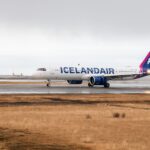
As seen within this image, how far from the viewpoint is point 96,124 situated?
1077 inches

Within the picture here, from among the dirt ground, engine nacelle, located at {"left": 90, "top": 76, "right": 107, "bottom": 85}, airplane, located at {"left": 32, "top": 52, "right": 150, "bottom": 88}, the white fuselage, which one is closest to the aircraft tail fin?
airplane, located at {"left": 32, "top": 52, "right": 150, "bottom": 88}

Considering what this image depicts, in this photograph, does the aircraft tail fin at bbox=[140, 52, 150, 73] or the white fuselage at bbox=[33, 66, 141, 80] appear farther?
the aircraft tail fin at bbox=[140, 52, 150, 73]

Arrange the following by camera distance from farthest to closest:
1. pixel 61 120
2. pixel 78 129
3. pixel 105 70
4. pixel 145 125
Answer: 1. pixel 105 70
2. pixel 61 120
3. pixel 145 125
4. pixel 78 129

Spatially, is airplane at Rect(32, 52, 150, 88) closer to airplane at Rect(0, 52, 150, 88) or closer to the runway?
airplane at Rect(0, 52, 150, 88)

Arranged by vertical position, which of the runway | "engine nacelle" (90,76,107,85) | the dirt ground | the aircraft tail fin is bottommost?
the dirt ground

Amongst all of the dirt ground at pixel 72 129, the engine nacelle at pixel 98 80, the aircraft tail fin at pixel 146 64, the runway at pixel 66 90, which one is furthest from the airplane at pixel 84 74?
the dirt ground at pixel 72 129

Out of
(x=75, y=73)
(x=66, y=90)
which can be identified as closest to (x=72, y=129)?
(x=66, y=90)

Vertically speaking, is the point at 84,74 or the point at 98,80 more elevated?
the point at 84,74

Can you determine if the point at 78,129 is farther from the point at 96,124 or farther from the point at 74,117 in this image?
the point at 74,117

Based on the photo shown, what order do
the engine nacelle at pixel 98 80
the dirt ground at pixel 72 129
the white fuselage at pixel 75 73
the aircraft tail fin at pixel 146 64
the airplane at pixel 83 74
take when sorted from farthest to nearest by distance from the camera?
the aircraft tail fin at pixel 146 64, the white fuselage at pixel 75 73, the airplane at pixel 83 74, the engine nacelle at pixel 98 80, the dirt ground at pixel 72 129

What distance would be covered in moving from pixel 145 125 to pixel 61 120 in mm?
5321

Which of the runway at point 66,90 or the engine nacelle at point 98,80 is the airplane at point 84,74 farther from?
the runway at point 66,90

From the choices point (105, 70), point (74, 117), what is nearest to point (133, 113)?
point (74, 117)

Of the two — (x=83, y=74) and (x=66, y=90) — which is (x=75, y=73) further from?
(x=66, y=90)
